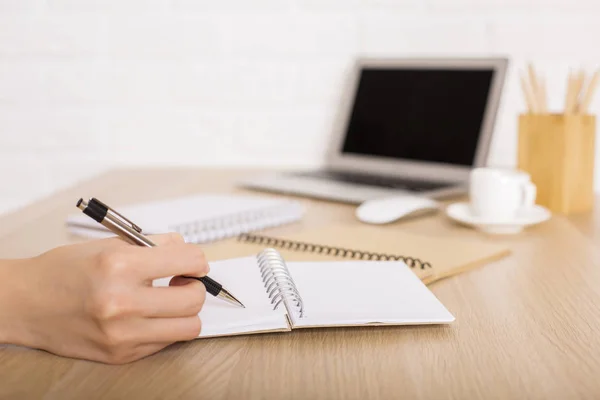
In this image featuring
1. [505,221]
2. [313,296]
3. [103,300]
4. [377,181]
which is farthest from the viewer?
[377,181]

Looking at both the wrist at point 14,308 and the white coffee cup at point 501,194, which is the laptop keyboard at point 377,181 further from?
the wrist at point 14,308

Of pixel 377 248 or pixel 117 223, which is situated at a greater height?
pixel 117 223

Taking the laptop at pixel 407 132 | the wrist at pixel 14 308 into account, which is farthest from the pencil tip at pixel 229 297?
the laptop at pixel 407 132

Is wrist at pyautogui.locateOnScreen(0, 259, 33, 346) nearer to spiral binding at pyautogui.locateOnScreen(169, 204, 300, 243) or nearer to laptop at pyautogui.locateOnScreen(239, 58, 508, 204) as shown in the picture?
spiral binding at pyautogui.locateOnScreen(169, 204, 300, 243)

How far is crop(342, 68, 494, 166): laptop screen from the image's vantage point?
129 cm

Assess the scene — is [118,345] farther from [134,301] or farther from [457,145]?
[457,145]

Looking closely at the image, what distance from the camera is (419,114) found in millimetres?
1365

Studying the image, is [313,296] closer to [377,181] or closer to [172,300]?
[172,300]

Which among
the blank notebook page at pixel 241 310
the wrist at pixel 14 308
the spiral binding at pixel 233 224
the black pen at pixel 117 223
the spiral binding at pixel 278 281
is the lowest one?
the spiral binding at pixel 233 224

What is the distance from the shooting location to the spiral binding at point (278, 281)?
64 centimetres

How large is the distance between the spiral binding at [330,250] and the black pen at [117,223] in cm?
26

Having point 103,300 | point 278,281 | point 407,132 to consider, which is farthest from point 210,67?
point 103,300

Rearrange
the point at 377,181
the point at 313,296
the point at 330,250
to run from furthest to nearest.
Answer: the point at 377,181 → the point at 330,250 → the point at 313,296

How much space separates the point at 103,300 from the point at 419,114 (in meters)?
0.95
